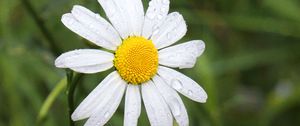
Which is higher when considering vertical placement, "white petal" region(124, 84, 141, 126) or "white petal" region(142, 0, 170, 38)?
"white petal" region(142, 0, 170, 38)

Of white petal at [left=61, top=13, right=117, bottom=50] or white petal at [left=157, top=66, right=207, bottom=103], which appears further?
white petal at [left=157, top=66, right=207, bottom=103]

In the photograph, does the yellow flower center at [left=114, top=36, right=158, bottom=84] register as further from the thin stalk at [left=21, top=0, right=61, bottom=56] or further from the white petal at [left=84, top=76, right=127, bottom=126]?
the thin stalk at [left=21, top=0, right=61, bottom=56]

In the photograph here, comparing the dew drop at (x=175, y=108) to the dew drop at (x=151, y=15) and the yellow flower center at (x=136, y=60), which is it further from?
the dew drop at (x=151, y=15)

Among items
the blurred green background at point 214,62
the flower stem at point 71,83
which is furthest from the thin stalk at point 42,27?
the flower stem at point 71,83

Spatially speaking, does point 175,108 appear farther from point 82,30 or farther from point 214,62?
point 214,62

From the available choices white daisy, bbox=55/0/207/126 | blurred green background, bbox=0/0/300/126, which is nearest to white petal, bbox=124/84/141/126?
white daisy, bbox=55/0/207/126

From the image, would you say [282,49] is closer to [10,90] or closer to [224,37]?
[224,37]

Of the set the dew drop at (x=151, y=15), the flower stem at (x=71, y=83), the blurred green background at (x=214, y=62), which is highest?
the dew drop at (x=151, y=15)
